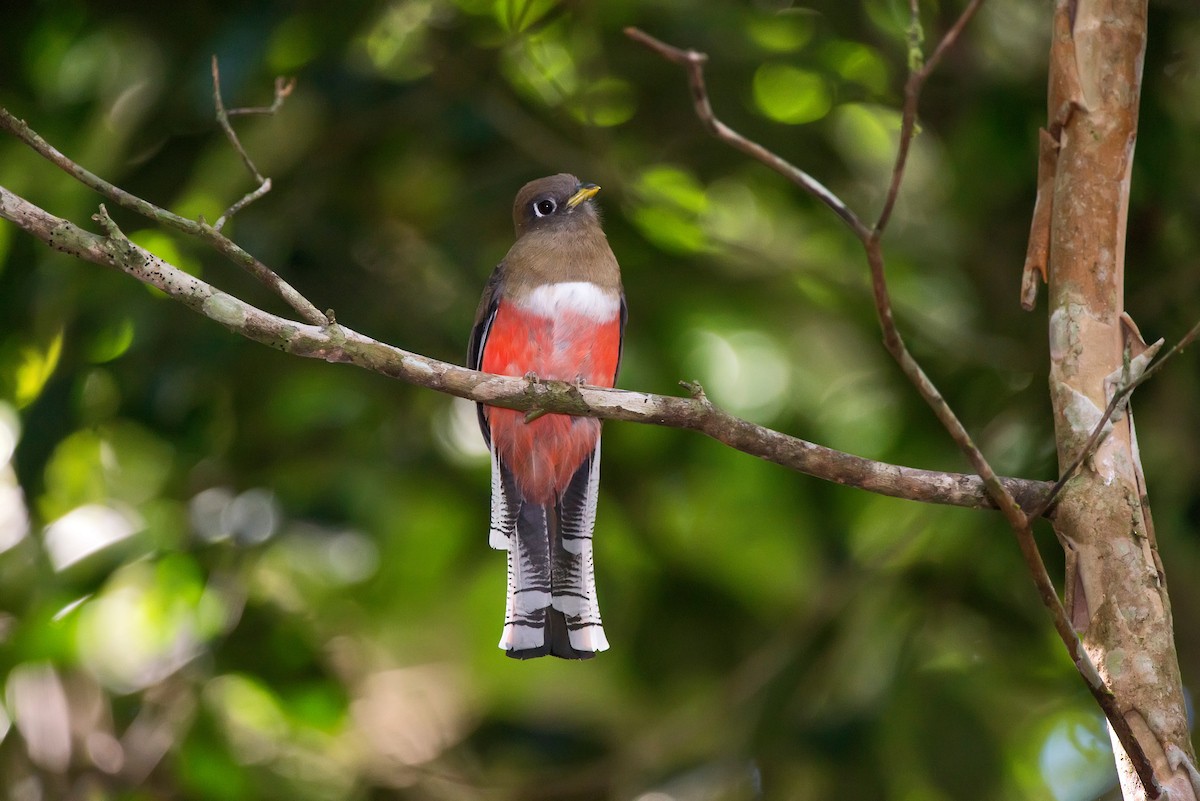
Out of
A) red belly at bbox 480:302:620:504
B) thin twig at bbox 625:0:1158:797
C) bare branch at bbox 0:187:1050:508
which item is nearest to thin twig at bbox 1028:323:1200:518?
thin twig at bbox 625:0:1158:797

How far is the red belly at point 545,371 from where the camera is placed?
14.5 feet

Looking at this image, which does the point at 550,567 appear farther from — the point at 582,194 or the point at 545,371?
the point at 582,194

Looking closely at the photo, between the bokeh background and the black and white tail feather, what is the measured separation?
3.52 ft

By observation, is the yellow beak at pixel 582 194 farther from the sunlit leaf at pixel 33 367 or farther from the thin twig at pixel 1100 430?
the thin twig at pixel 1100 430

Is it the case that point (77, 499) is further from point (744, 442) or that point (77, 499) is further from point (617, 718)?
point (744, 442)

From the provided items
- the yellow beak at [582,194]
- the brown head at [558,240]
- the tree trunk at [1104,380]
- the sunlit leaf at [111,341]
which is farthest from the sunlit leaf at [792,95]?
the sunlit leaf at [111,341]

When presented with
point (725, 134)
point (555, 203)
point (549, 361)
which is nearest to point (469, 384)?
point (725, 134)

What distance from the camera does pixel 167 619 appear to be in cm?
572

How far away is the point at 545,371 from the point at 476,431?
200 centimetres

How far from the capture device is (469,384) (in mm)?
2918

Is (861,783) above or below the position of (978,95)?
below

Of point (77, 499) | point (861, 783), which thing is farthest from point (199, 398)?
point (861, 783)

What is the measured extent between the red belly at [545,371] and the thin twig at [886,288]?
2.03 m

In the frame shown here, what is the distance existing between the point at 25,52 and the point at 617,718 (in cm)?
397
